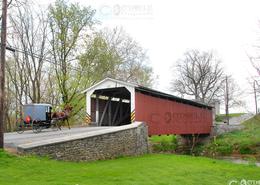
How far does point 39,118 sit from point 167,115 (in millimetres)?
8623

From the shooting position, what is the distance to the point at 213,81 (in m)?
48.2

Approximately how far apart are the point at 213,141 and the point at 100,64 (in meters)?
12.8

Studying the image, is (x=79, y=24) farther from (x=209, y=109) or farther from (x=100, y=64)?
(x=209, y=109)

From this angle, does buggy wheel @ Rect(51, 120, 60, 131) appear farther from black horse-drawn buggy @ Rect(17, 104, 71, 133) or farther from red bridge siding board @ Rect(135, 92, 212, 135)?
red bridge siding board @ Rect(135, 92, 212, 135)

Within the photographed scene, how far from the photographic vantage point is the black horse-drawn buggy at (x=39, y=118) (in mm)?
17034

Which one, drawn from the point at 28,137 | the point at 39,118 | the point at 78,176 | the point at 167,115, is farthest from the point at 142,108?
the point at 78,176

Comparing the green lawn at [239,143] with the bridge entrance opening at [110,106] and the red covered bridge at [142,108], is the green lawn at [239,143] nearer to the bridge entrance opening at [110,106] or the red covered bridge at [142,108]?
the red covered bridge at [142,108]

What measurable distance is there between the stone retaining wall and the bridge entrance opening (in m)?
5.23

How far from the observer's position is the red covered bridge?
18938mm

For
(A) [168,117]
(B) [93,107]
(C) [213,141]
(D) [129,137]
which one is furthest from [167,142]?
(D) [129,137]

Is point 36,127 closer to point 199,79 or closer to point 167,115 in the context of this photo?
point 167,115

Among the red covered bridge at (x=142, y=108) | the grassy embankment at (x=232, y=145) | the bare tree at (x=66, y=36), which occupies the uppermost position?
the bare tree at (x=66, y=36)

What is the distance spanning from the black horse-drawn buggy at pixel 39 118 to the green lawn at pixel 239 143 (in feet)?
47.4

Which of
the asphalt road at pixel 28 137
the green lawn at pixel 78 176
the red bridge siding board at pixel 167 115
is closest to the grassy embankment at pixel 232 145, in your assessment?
the red bridge siding board at pixel 167 115
